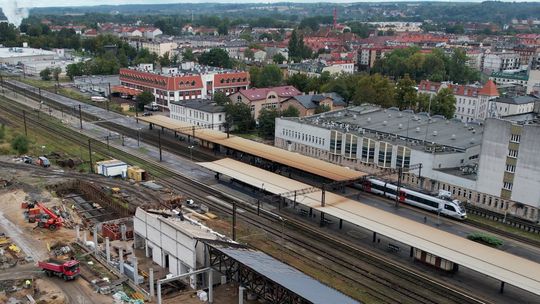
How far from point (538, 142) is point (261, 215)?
79.1ft

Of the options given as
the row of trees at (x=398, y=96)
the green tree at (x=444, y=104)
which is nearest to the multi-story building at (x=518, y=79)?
the row of trees at (x=398, y=96)

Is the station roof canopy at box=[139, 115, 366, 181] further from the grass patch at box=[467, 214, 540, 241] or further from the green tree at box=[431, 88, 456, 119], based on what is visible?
the green tree at box=[431, 88, 456, 119]

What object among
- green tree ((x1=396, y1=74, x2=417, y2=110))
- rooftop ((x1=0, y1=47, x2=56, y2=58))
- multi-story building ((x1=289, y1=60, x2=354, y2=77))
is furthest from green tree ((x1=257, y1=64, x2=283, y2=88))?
rooftop ((x1=0, y1=47, x2=56, y2=58))

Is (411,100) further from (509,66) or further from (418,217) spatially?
(509,66)

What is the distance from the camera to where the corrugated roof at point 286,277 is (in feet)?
79.2

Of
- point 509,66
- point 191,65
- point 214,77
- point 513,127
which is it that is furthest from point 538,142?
point 509,66

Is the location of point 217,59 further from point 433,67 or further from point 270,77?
point 433,67

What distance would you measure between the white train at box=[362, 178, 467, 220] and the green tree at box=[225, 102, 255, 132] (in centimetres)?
2765

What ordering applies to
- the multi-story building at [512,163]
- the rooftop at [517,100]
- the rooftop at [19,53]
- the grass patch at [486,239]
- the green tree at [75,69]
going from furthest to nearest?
the rooftop at [19,53], the green tree at [75,69], the rooftop at [517,100], the multi-story building at [512,163], the grass patch at [486,239]

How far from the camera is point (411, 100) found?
7950 centimetres

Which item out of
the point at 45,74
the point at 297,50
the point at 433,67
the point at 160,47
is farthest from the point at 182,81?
the point at 160,47

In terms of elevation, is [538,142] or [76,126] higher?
[538,142]

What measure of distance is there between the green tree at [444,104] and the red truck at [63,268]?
202 feet

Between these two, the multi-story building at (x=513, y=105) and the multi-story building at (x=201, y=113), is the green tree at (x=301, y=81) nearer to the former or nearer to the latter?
the multi-story building at (x=201, y=113)
